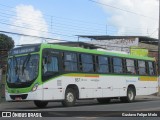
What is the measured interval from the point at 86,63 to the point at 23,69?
4.00m

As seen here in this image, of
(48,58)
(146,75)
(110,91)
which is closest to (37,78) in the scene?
(48,58)

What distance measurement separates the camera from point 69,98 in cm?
2194

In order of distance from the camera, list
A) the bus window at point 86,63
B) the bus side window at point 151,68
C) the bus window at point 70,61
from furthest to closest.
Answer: the bus side window at point 151,68 < the bus window at point 86,63 < the bus window at point 70,61

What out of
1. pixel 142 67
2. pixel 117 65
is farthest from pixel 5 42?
pixel 117 65

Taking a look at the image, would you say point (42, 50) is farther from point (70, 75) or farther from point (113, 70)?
point (113, 70)

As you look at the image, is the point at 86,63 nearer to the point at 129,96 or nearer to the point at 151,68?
the point at 129,96

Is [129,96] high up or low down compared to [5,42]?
down

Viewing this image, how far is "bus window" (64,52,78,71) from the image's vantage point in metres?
21.9


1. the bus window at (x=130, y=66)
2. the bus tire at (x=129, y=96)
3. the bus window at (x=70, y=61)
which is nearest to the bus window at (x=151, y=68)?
the bus window at (x=130, y=66)

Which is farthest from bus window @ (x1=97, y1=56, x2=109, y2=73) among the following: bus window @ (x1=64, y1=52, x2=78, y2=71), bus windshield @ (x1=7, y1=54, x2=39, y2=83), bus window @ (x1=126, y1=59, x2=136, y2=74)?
bus windshield @ (x1=7, y1=54, x2=39, y2=83)

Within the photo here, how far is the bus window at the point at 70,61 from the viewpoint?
21891mm

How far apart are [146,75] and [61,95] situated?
30.1 ft

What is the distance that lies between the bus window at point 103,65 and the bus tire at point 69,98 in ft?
8.69

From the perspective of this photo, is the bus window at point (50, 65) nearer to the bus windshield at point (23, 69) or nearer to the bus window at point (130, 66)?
the bus windshield at point (23, 69)
